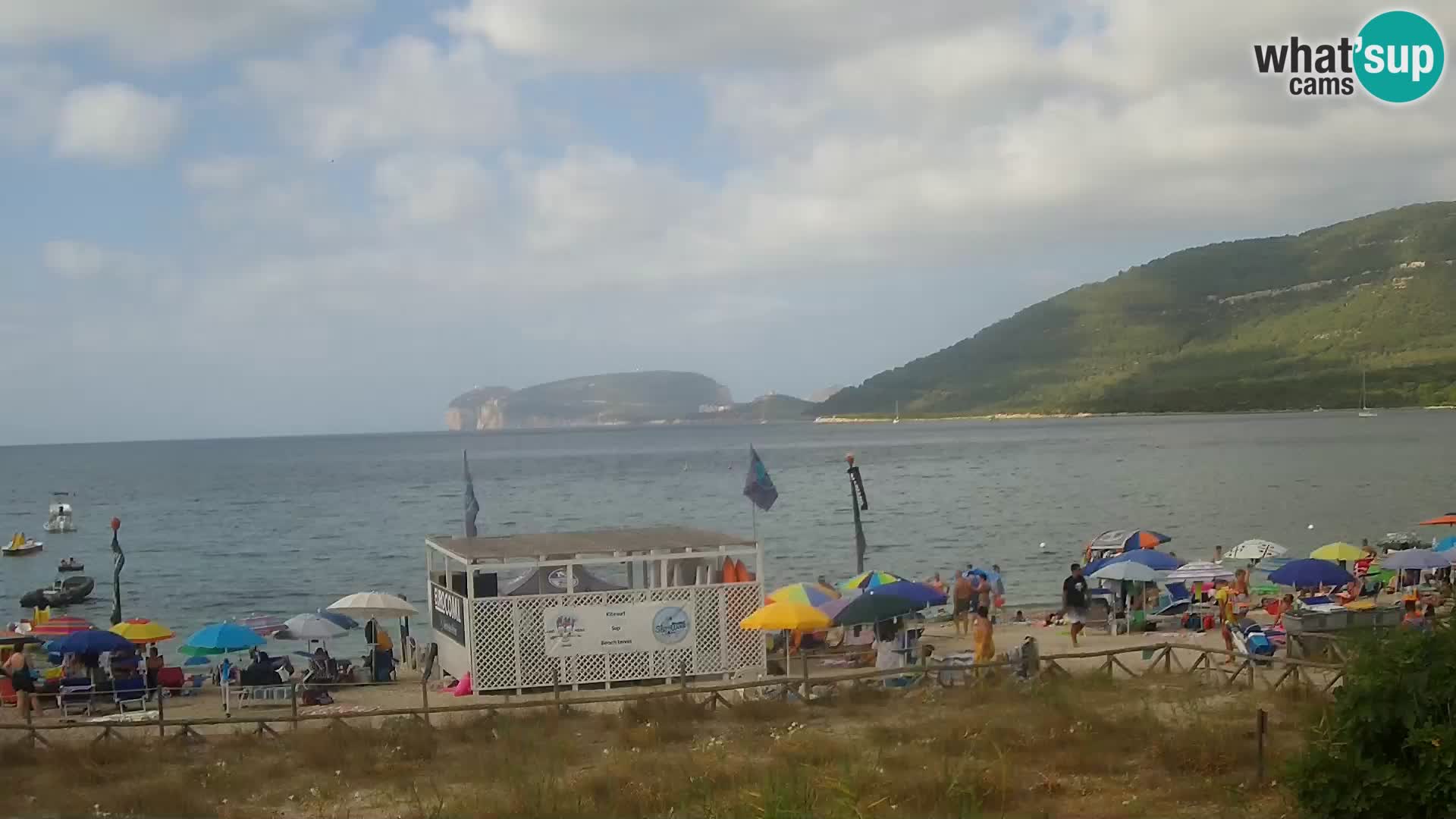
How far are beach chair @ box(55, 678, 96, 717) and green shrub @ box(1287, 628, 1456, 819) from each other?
1621cm

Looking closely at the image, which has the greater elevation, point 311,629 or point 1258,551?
point 311,629

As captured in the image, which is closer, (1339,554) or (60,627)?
(60,627)

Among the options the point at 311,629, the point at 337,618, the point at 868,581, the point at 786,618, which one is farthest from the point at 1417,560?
the point at 311,629

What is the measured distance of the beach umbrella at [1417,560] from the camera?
78.0 ft

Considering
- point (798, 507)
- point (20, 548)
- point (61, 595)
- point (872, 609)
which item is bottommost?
point (20, 548)

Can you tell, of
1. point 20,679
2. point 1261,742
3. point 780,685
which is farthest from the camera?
Result: point 20,679

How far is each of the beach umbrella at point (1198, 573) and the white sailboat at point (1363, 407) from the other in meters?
146

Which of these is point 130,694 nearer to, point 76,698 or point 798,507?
point 76,698

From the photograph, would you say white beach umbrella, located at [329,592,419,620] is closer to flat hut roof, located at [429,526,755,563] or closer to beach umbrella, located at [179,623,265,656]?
beach umbrella, located at [179,623,265,656]

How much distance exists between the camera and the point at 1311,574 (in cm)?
2203

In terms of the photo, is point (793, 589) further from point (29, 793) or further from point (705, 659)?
point (29, 793)

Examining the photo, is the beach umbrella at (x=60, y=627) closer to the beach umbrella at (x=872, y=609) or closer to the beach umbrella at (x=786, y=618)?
the beach umbrella at (x=786, y=618)

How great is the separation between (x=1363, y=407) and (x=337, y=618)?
165 m

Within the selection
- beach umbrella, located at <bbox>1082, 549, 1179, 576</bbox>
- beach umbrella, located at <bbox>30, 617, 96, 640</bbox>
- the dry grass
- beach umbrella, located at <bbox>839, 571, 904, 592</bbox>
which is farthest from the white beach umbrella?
beach umbrella, located at <bbox>1082, 549, 1179, 576</bbox>
